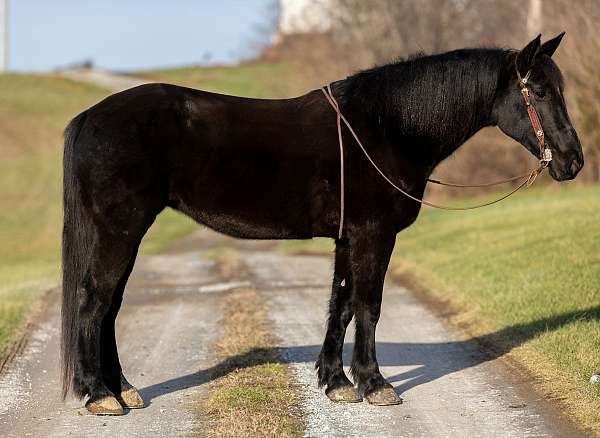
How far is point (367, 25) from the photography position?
34.1 m

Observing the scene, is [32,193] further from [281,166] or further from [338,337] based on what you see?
[281,166]

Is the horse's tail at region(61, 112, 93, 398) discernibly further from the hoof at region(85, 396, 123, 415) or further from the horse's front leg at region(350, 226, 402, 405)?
the horse's front leg at region(350, 226, 402, 405)

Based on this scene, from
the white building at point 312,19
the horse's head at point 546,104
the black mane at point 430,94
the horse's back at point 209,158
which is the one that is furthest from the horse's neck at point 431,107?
the white building at point 312,19

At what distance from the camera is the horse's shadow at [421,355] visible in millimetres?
7336

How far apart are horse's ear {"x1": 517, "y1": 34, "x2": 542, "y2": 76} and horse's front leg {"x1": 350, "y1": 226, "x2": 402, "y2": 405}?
1485 mm

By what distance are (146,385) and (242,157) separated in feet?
6.75

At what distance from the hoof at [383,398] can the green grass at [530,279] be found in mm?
1101

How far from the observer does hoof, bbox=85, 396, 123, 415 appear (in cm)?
628

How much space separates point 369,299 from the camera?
6641 mm

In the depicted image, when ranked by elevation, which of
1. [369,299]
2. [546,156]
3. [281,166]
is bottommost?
[369,299]

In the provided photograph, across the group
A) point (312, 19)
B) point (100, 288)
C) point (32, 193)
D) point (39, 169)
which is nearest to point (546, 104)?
point (100, 288)

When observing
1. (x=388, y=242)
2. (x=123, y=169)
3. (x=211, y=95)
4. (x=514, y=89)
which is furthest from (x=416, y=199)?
(x=123, y=169)

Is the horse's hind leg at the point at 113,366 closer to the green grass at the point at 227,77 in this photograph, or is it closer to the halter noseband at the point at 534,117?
the halter noseband at the point at 534,117

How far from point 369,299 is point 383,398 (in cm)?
70
